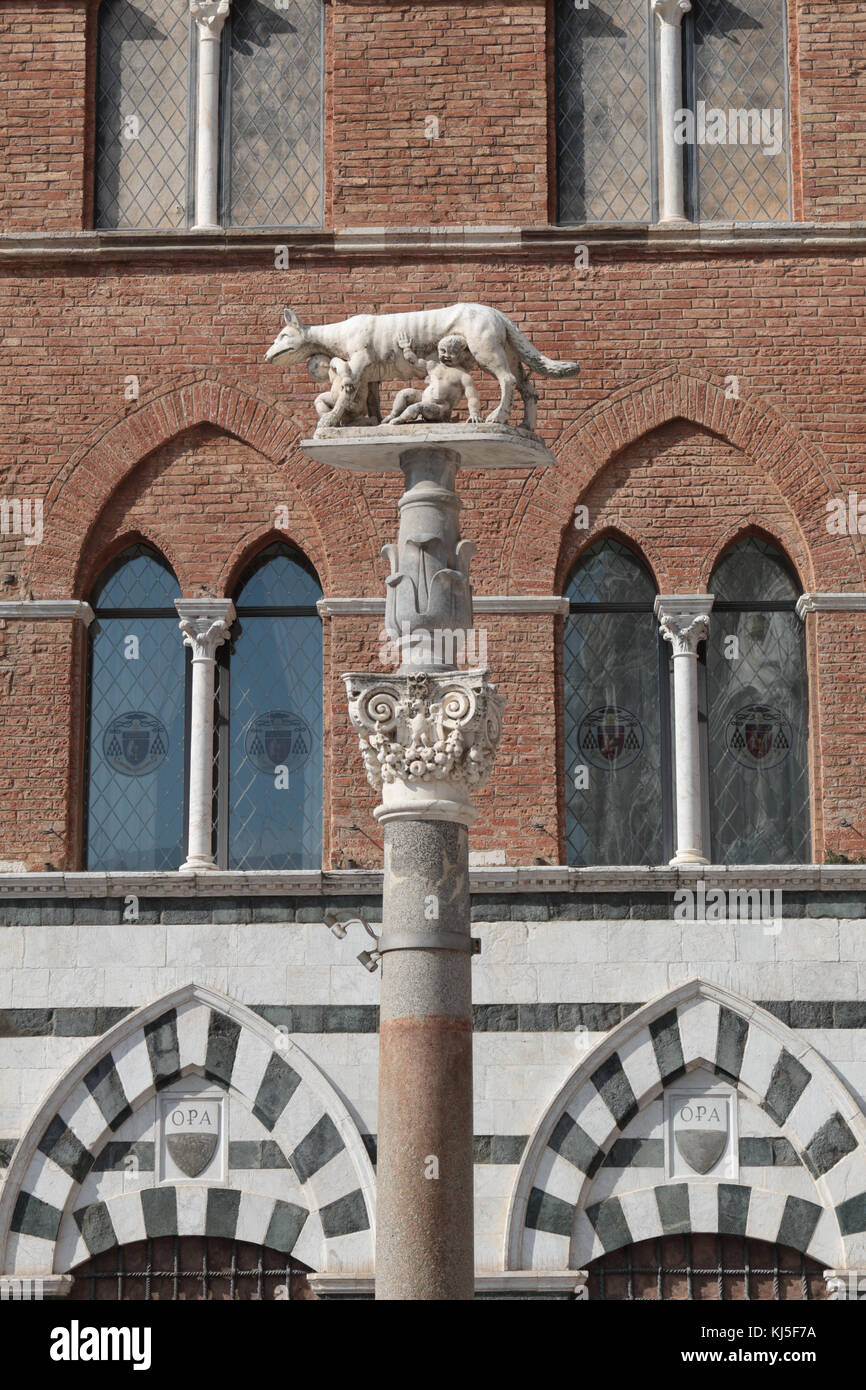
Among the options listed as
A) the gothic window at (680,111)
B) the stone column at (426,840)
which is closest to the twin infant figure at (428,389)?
the stone column at (426,840)

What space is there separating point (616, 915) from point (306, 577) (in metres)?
2.94

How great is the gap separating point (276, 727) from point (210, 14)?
4746 mm

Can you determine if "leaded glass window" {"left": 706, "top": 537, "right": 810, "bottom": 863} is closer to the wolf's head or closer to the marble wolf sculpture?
the marble wolf sculpture

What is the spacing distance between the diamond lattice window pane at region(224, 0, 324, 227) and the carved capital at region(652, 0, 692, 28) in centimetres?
219

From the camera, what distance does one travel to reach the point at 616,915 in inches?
554

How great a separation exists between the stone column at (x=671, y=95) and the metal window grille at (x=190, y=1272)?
6.84m

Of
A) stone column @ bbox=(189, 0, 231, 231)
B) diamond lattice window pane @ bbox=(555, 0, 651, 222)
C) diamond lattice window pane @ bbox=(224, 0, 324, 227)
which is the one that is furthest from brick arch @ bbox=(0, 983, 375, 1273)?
diamond lattice window pane @ bbox=(555, 0, 651, 222)

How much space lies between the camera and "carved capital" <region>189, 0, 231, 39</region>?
52.2ft

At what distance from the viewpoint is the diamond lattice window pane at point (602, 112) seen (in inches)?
619

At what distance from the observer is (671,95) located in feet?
51.7

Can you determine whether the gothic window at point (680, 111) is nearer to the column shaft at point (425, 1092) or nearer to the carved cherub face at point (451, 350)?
the carved cherub face at point (451, 350)

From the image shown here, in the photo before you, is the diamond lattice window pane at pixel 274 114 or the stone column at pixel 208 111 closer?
the stone column at pixel 208 111
